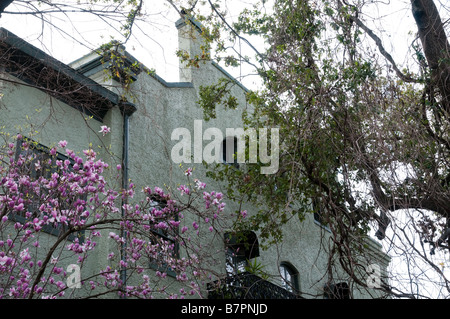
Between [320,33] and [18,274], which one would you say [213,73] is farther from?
[18,274]

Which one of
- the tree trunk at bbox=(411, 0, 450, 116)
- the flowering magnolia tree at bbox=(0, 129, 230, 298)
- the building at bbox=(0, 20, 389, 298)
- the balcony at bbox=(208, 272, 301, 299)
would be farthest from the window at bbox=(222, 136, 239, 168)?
the tree trunk at bbox=(411, 0, 450, 116)

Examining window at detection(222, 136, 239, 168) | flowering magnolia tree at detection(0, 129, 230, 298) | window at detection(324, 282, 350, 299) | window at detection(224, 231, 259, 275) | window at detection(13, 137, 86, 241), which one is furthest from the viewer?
Result: window at detection(222, 136, 239, 168)

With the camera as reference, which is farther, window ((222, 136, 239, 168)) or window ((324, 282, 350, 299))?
window ((222, 136, 239, 168))

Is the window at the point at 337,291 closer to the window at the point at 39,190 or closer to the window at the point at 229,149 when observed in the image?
the window at the point at 39,190

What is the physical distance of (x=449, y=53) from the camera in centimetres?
812

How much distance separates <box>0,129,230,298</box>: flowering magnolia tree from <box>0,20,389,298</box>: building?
509 millimetres

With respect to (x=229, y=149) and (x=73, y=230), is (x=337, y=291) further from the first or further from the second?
(x=229, y=149)

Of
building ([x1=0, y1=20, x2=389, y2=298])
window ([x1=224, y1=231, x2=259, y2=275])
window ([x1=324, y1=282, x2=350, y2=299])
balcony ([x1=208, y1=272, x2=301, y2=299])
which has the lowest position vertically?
window ([x1=324, y1=282, x2=350, y2=299])

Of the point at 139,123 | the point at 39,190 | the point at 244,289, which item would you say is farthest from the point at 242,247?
the point at 39,190

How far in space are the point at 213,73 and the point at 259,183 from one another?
16.5ft

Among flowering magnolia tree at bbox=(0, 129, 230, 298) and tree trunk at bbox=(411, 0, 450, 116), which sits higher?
tree trunk at bbox=(411, 0, 450, 116)

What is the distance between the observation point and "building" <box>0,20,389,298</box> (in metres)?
9.21

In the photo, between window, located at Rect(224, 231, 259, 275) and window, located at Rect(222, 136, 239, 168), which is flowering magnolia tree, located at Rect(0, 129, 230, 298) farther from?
window, located at Rect(222, 136, 239, 168)
